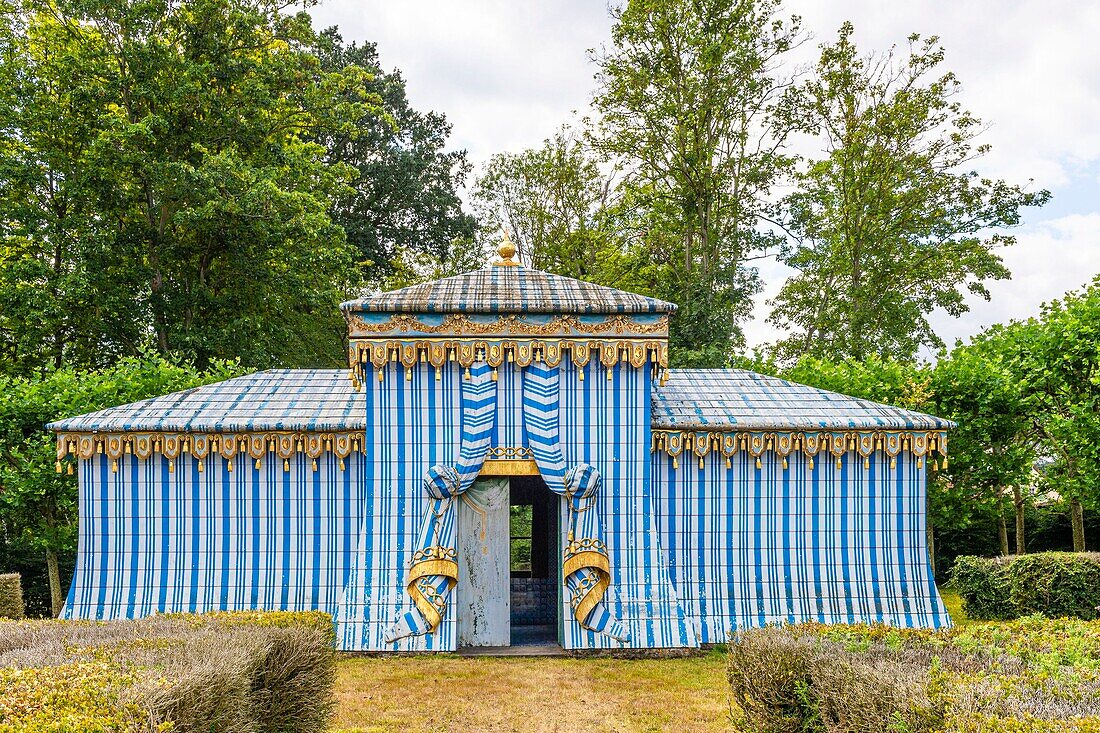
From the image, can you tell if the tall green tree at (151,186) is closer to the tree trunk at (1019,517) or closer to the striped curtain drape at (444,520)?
the striped curtain drape at (444,520)

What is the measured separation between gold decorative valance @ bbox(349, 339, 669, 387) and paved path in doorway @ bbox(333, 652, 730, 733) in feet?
9.93

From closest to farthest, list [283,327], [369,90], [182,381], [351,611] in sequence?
[351,611], [182,381], [283,327], [369,90]

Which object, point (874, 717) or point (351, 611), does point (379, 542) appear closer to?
point (351, 611)

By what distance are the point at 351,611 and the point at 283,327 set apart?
11805 mm

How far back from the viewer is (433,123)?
28078 millimetres

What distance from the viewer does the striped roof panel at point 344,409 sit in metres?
9.12

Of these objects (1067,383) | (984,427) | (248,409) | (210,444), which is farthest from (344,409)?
(1067,383)

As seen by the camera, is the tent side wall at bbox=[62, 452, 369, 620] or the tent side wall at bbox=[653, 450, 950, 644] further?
the tent side wall at bbox=[653, 450, 950, 644]

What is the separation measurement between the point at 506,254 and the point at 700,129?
13.1 m

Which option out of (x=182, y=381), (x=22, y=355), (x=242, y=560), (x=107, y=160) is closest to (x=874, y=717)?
(x=242, y=560)

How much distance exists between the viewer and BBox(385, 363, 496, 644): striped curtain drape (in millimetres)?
8578

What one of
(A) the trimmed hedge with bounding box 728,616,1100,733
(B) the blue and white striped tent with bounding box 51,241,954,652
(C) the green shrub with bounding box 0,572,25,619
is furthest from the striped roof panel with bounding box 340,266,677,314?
(C) the green shrub with bounding box 0,572,25,619

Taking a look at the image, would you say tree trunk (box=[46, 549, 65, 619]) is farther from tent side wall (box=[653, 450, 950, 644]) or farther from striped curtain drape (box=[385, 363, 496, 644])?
tent side wall (box=[653, 450, 950, 644])

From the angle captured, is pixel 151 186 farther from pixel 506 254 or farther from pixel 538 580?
Result: pixel 538 580
